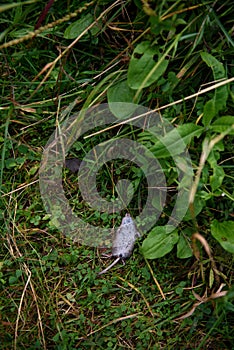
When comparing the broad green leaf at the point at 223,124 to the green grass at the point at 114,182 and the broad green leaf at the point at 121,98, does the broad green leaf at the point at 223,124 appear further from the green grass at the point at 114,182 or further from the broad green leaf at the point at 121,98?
the broad green leaf at the point at 121,98

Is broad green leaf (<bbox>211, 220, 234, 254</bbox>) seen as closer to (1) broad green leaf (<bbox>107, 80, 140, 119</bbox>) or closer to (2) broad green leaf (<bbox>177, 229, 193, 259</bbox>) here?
(2) broad green leaf (<bbox>177, 229, 193, 259</bbox>)

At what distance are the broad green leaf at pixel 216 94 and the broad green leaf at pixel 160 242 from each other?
0.41 meters

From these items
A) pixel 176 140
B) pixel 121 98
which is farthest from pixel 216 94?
pixel 121 98

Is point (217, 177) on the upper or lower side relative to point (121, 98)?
lower

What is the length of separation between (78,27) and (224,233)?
0.92 meters

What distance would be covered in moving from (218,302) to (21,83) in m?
1.09

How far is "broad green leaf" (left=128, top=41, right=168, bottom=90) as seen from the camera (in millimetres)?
1776

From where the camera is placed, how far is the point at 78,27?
1.89 m

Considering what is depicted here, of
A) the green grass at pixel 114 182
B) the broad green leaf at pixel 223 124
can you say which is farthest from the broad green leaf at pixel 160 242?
the broad green leaf at pixel 223 124

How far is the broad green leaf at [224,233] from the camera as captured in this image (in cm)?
Answer: 179

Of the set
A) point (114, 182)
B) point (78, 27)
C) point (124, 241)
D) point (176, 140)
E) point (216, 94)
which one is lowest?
point (124, 241)

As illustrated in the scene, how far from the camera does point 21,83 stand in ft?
6.41

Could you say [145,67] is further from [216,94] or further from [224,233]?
[224,233]

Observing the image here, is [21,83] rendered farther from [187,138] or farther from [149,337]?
[149,337]
